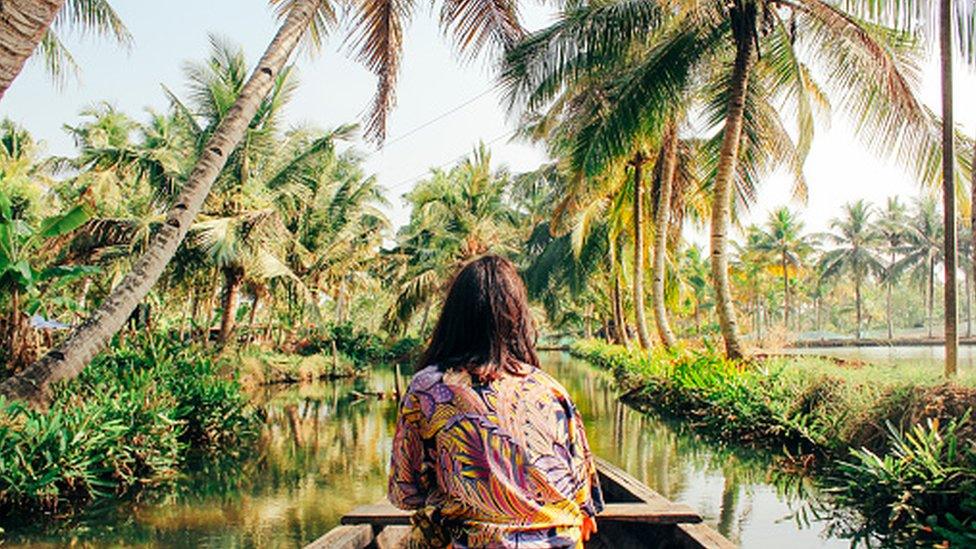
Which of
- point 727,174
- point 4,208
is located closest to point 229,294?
point 4,208

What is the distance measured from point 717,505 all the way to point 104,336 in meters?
5.55

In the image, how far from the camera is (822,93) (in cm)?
1349

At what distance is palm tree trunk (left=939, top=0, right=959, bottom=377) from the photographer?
792 centimetres

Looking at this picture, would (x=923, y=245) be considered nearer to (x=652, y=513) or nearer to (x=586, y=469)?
(x=652, y=513)

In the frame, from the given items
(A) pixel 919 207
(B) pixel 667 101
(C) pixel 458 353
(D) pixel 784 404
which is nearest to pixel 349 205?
(B) pixel 667 101

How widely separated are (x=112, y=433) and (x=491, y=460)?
22.5ft

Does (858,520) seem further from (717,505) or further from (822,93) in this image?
(822,93)

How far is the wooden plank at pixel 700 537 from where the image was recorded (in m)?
3.52

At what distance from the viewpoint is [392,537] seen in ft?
14.8

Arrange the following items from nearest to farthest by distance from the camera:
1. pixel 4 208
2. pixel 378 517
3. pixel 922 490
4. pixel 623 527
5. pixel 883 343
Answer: pixel 378 517 → pixel 623 527 → pixel 922 490 → pixel 4 208 → pixel 883 343

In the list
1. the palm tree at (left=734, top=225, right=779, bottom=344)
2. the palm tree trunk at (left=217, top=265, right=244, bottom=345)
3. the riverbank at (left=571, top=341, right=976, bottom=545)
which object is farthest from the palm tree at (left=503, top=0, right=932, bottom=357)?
the palm tree at (left=734, top=225, right=779, bottom=344)

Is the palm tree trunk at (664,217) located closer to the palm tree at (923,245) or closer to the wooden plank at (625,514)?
the wooden plank at (625,514)

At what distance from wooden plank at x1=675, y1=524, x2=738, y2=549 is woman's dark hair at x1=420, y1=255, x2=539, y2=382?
6.21 feet

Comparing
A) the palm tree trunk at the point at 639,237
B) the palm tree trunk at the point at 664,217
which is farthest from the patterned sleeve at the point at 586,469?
the palm tree trunk at the point at 639,237
